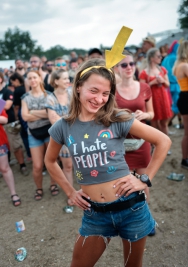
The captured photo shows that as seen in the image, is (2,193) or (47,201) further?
(2,193)

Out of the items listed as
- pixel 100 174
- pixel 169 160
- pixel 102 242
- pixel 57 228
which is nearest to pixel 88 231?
pixel 102 242

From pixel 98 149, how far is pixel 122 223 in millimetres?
550

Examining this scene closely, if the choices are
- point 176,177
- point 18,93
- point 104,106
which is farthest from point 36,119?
point 176,177

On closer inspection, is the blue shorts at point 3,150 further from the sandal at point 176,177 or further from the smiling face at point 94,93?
the sandal at point 176,177

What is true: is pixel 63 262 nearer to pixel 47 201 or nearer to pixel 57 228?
pixel 57 228

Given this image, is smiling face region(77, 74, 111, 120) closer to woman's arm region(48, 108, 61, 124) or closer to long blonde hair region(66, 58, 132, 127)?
long blonde hair region(66, 58, 132, 127)

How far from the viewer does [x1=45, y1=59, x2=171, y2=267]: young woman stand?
1572 millimetres

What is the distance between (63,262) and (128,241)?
125 cm

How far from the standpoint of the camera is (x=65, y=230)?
307 cm

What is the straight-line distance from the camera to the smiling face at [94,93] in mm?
1535

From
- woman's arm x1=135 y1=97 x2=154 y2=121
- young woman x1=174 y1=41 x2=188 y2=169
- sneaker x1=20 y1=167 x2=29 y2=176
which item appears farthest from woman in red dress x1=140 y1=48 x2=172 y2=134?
sneaker x1=20 y1=167 x2=29 y2=176

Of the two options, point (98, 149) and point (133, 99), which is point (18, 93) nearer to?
point (133, 99)

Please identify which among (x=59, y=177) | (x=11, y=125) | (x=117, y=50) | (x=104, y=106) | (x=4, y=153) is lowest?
(x=4, y=153)

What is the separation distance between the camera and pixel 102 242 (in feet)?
5.45
